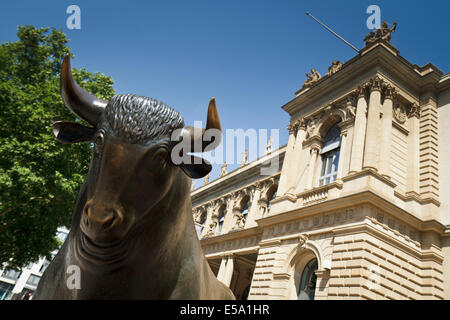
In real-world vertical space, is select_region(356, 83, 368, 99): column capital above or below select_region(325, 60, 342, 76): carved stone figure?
below

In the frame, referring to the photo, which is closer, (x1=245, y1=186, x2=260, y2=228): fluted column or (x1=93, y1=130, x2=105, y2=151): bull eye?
(x1=93, y1=130, x2=105, y2=151): bull eye

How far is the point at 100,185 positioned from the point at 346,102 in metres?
16.0

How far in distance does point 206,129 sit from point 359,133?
13633 millimetres

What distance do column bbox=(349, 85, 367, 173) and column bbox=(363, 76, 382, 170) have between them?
26cm

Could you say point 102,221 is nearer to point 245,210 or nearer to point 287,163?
point 287,163

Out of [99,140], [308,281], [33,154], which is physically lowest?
[99,140]

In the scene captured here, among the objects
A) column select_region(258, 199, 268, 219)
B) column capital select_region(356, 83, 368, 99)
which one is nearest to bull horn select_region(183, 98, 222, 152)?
column capital select_region(356, 83, 368, 99)

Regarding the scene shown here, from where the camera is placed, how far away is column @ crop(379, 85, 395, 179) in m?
12.8

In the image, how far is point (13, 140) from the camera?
10.2 meters

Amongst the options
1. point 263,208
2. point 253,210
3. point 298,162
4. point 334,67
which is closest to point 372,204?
point 298,162

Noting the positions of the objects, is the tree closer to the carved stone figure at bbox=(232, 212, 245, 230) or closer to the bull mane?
the bull mane

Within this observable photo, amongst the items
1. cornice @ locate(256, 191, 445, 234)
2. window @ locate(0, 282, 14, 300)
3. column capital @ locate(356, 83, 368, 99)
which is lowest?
window @ locate(0, 282, 14, 300)

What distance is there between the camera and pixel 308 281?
1277 cm

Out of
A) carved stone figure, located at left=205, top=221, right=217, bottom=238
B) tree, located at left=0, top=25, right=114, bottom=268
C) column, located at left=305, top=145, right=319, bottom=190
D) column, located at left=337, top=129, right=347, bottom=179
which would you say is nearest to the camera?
tree, located at left=0, top=25, right=114, bottom=268
